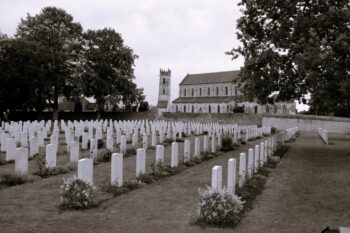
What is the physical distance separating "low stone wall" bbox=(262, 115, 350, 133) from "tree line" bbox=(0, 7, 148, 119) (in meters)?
20.2

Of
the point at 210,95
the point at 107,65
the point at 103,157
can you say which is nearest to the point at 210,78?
the point at 210,95

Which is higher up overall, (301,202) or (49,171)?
(49,171)

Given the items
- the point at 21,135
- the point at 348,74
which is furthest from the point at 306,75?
the point at 21,135

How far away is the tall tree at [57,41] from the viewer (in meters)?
50.2

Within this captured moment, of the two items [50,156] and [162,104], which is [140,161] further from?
[162,104]

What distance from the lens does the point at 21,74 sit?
4678 centimetres

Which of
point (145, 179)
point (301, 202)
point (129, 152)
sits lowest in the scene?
point (301, 202)

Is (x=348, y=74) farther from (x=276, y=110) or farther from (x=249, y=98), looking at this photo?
(x=276, y=110)

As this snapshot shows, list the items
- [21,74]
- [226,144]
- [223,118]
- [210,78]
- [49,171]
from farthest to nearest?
1. [210,78]
2. [223,118]
3. [21,74]
4. [226,144]
5. [49,171]

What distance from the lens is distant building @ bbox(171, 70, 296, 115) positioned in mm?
79500

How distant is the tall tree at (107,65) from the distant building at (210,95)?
27.9 m

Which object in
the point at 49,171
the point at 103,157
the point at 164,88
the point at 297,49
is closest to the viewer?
the point at 49,171

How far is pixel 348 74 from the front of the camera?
1716cm

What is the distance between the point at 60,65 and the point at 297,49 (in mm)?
38586
